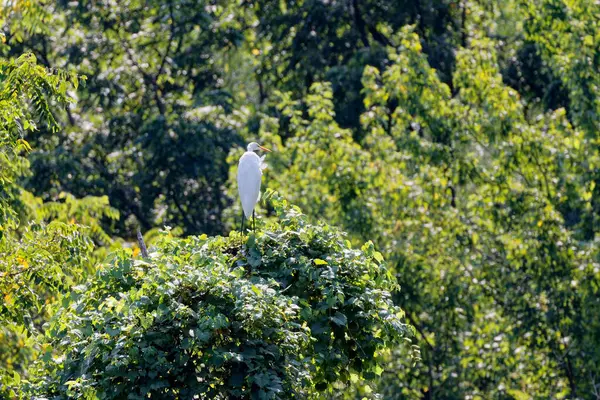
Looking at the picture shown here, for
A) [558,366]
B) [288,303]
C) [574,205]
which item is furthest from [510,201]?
[288,303]

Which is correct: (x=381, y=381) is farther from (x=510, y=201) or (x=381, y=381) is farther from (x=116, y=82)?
(x=116, y=82)

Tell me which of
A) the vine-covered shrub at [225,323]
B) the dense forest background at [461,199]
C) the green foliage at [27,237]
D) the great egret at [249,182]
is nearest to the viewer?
the vine-covered shrub at [225,323]

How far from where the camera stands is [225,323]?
19.0 feet

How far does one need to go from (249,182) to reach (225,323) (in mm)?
2482

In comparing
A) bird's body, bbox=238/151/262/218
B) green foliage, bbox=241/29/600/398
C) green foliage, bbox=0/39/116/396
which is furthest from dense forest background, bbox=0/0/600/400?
bird's body, bbox=238/151/262/218

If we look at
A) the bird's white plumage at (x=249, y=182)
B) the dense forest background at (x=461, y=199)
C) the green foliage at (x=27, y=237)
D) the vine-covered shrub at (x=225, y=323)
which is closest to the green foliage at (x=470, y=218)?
the dense forest background at (x=461, y=199)

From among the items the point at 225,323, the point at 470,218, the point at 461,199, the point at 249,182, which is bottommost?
the point at 461,199

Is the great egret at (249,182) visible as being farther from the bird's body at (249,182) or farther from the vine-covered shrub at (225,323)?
the vine-covered shrub at (225,323)

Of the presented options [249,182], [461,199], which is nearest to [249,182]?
[249,182]

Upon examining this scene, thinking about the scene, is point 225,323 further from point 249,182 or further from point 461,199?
point 461,199

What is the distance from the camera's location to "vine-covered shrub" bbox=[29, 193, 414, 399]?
585 centimetres

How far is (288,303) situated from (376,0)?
35.2 feet

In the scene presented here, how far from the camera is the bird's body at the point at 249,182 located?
26.3 feet

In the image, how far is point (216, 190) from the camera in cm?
1598
